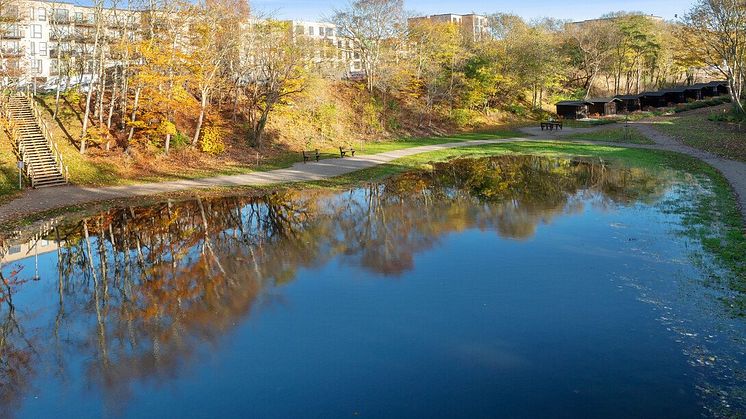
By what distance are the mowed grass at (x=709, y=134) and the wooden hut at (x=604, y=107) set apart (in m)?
10.2

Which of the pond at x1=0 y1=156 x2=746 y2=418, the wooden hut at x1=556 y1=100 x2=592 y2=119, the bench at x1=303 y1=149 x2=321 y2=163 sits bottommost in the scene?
the pond at x1=0 y1=156 x2=746 y2=418

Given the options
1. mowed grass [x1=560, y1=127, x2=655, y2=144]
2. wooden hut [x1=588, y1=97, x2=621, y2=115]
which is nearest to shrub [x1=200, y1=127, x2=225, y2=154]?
mowed grass [x1=560, y1=127, x2=655, y2=144]

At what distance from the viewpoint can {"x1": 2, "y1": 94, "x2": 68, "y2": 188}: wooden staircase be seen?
29047mm

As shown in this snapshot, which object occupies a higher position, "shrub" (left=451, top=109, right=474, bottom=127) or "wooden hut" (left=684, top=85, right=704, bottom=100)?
"wooden hut" (left=684, top=85, right=704, bottom=100)

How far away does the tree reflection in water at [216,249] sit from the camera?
11.7 m

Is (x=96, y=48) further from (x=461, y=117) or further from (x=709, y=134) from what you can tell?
(x=709, y=134)

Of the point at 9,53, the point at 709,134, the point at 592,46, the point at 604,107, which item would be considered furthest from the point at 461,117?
the point at 9,53

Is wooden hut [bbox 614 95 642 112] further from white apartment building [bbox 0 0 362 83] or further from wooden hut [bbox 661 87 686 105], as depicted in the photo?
white apartment building [bbox 0 0 362 83]

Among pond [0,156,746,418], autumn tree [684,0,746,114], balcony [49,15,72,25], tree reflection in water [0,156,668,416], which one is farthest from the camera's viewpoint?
autumn tree [684,0,746,114]

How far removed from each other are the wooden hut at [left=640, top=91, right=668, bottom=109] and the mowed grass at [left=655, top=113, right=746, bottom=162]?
1736 centimetres

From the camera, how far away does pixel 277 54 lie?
41062mm

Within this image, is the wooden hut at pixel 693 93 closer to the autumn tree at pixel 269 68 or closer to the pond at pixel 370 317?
the autumn tree at pixel 269 68

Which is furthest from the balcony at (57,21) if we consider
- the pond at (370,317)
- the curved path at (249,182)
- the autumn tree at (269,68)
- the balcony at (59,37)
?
the pond at (370,317)

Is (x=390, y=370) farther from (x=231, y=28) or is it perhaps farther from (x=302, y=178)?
(x=231, y=28)
